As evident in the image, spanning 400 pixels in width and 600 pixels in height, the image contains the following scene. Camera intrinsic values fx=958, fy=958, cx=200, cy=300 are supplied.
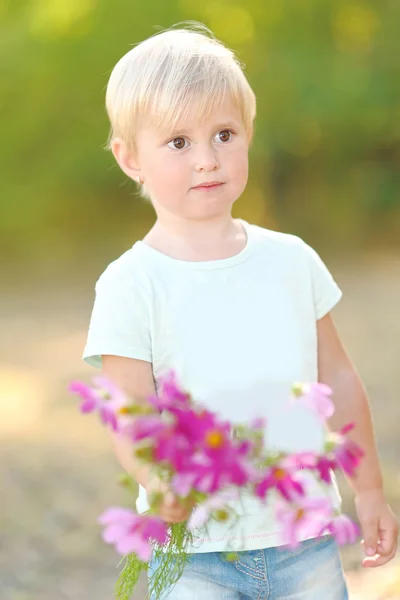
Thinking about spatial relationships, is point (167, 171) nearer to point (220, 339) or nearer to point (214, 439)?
point (220, 339)

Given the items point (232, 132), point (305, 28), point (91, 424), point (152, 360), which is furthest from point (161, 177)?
point (305, 28)

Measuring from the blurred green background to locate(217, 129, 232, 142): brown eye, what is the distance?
124 inches

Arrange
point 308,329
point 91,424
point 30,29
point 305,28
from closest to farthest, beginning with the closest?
point 308,329, point 91,424, point 30,29, point 305,28

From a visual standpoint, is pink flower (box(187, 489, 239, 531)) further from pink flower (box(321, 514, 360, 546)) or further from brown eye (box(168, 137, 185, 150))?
brown eye (box(168, 137, 185, 150))

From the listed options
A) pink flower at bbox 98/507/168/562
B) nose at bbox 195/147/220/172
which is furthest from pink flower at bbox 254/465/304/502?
nose at bbox 195/147/220/172

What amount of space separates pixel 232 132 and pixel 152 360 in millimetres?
401

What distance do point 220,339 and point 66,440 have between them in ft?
10.3

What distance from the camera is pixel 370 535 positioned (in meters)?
1.72

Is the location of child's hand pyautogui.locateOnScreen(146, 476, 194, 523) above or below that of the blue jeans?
above

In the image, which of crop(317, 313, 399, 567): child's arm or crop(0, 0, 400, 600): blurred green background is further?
crop(0, 0, 400, 600): blurred green background

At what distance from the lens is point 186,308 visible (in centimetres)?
157

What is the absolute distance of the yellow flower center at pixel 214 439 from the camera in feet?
2.95

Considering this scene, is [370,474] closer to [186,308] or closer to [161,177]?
[186,308]

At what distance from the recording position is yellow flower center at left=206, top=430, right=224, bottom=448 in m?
0.90
